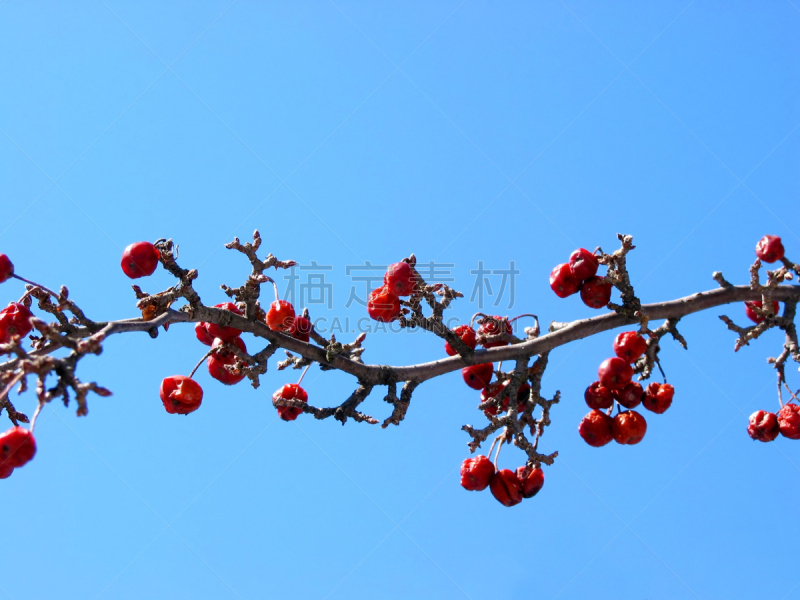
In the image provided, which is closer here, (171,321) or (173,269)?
(171,321)

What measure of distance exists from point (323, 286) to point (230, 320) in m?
1.59

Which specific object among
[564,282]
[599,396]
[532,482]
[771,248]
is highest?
[771,248]

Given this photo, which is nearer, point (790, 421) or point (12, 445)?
point (12, 445)

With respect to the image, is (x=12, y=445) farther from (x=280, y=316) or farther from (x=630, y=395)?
(x=630, y=395)

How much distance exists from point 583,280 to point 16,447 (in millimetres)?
3370

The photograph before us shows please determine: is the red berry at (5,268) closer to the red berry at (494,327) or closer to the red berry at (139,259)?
the red berry at (139,259)

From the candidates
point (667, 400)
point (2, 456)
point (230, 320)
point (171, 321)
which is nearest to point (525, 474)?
point (667, 400)

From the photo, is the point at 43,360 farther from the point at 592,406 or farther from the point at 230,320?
the point at 592,406

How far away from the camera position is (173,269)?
3.78m

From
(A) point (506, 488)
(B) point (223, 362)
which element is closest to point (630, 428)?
(A) point (506, 488)

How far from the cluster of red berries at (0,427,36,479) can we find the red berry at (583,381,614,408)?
354 centimetres

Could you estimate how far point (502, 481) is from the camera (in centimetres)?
471

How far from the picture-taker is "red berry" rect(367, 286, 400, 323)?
4.26 metres

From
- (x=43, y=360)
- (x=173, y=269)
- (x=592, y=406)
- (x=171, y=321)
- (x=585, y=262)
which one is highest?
(x=585, y=262)
